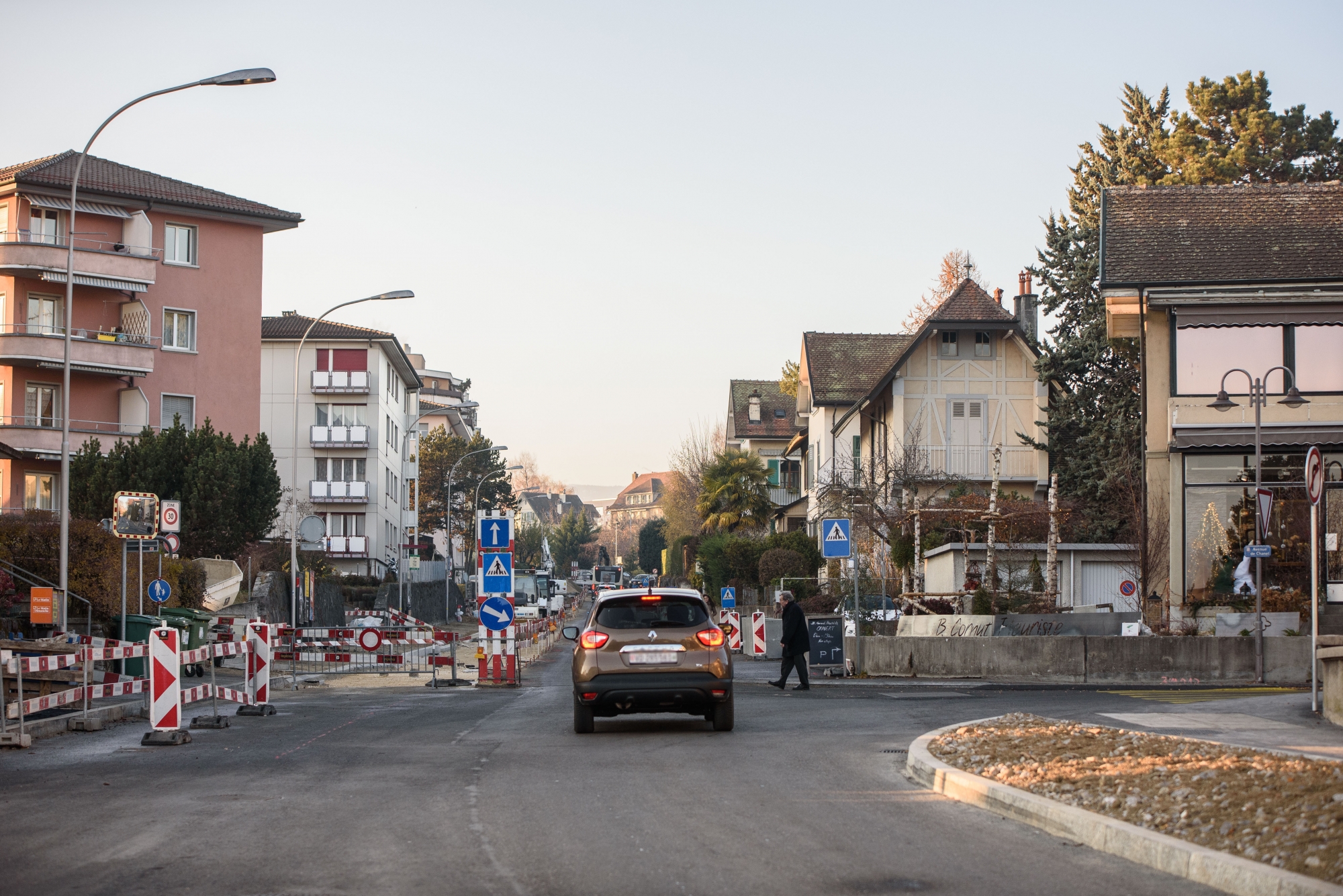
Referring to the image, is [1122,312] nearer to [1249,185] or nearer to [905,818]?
[1249,185]

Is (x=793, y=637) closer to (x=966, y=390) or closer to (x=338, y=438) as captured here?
(x=966, y=390)

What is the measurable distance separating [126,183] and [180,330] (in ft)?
19.3

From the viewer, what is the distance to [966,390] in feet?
163

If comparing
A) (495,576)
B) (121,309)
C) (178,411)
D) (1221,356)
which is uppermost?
(121,309)

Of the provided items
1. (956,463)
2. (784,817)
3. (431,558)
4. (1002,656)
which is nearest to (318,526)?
(1002,656)

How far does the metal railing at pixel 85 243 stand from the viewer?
50.6m

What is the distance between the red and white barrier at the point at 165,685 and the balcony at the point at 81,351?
37.4 meters

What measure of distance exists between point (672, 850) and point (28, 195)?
50.9m

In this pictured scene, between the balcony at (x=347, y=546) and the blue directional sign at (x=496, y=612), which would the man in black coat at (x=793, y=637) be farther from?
the balcony at (x=347, y=546)

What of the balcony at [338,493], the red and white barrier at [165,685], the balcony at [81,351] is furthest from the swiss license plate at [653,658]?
the balcony at [338,493]

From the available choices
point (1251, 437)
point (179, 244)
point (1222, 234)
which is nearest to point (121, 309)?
point (179, 244)

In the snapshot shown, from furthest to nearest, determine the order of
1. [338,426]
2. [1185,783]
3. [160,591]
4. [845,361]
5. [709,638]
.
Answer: [338,426]
[845,361]
[160,591]
[709,638]
[1185,783]

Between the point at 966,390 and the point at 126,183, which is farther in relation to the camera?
the point at 126,183

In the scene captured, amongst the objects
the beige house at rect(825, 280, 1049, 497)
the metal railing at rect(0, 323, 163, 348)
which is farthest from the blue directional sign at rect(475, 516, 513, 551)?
the metal railing at rect(0, 323, 163, 348)
